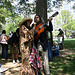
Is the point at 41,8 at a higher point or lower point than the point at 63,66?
higher

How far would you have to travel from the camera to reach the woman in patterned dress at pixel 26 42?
3.37m

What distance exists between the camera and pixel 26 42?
3.44 m

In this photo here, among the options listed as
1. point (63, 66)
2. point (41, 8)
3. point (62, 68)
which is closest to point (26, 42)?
point (41, 8)

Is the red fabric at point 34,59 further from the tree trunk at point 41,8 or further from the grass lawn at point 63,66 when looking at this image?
the tree trunk at point 41,8

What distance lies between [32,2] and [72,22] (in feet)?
155

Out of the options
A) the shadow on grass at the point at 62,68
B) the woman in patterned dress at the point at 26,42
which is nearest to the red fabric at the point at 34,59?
the woman in patterned dress at the point at 26,42

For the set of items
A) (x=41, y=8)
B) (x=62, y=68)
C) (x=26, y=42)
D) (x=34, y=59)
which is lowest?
(x=62, y=68)

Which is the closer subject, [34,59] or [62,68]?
[34,59]

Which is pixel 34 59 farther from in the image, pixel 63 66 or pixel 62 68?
pixel 63 66

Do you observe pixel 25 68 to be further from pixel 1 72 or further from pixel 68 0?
pixel 68 0

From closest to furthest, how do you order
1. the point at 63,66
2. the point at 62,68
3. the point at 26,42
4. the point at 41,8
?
the point at 26,42 → the point at 41,8 → the point at 62,68 → the point at 63,66

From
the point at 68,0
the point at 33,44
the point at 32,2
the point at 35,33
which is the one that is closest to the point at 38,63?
the point at 33,44

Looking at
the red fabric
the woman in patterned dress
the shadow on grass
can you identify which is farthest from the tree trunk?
the shadow on grass

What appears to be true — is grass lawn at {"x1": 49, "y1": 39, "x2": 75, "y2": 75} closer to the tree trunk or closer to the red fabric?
the red fabric
